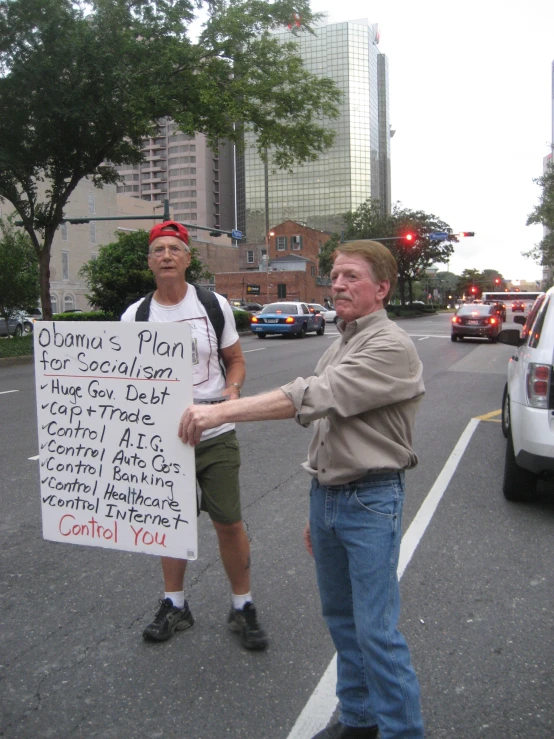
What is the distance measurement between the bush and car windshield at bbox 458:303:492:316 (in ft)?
54.7

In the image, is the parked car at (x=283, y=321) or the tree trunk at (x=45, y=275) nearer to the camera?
the tree trunk at (x=45, y=275)

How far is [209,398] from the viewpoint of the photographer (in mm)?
3250

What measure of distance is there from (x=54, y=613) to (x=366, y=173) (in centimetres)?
14893

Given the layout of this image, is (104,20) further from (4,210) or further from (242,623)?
(4,210)

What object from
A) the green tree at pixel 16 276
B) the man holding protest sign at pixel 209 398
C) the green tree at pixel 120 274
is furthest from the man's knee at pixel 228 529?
the green tree at pixel 120 274

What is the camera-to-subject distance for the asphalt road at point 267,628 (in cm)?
272

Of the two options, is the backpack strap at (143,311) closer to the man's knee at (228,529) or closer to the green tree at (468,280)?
the man's knee at (228,529)

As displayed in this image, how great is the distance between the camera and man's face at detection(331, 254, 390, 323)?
2.29m

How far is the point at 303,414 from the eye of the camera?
2.13 metres

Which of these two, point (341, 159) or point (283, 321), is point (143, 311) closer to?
point (283, 321)

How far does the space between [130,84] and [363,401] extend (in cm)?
1812

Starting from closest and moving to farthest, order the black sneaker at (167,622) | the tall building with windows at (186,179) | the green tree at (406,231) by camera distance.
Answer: the black sneaker at (167,622), the green tree at (406,231), the tall building with windows at (186,179)

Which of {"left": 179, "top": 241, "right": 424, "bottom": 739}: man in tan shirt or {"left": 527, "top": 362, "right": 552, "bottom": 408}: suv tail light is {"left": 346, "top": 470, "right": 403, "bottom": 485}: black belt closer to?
{"left": 179, "top": 241, "right": 424, "bottom": 739}: man in tan shirt

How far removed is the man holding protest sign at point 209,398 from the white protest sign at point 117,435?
0.41 meters
